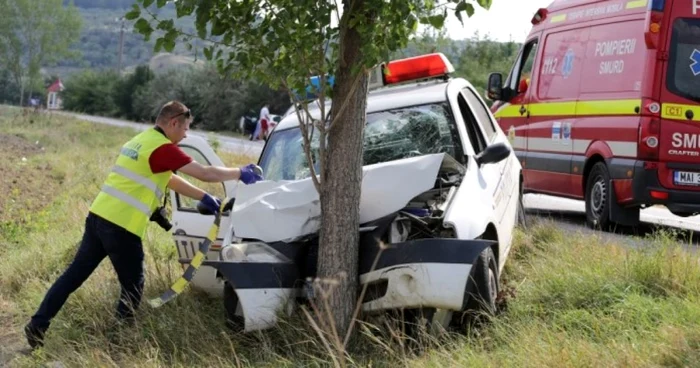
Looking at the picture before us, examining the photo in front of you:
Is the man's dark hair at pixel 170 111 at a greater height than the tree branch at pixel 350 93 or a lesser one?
lesser

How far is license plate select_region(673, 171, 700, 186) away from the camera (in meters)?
10.4

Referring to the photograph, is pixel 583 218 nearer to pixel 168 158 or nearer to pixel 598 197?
pixel 598 197

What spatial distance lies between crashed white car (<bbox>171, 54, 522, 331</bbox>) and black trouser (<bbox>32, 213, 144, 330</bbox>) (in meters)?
0.43

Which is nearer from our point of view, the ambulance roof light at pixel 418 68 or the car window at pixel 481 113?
the car window at pixel 481 113

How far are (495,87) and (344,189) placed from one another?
764cm

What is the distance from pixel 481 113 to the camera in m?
8.75

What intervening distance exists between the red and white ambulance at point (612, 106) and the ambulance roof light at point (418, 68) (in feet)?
8.96

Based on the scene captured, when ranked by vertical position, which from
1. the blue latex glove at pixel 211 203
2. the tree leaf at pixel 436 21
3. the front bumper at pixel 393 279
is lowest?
the front bumper at pixel 393 279

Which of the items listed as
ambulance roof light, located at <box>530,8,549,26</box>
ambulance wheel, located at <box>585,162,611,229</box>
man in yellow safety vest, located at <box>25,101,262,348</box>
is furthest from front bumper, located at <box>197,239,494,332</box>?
ambulance roof light, located at <box>530,8,549,26</box>

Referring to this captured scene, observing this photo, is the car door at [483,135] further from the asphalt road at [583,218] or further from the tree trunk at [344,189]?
the asphalt road at [583,218]

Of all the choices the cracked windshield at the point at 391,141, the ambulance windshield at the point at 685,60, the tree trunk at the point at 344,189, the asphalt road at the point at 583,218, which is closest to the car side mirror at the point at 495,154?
the cracked windshield at the point at 391,141

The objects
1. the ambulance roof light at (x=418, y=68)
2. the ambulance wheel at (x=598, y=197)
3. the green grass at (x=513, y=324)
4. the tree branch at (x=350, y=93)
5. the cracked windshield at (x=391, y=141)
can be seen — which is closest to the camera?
the green grass at (x=513, y=324)

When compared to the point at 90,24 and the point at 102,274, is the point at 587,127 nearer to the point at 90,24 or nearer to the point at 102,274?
the point at 102,274

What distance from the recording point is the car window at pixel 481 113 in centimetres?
834
